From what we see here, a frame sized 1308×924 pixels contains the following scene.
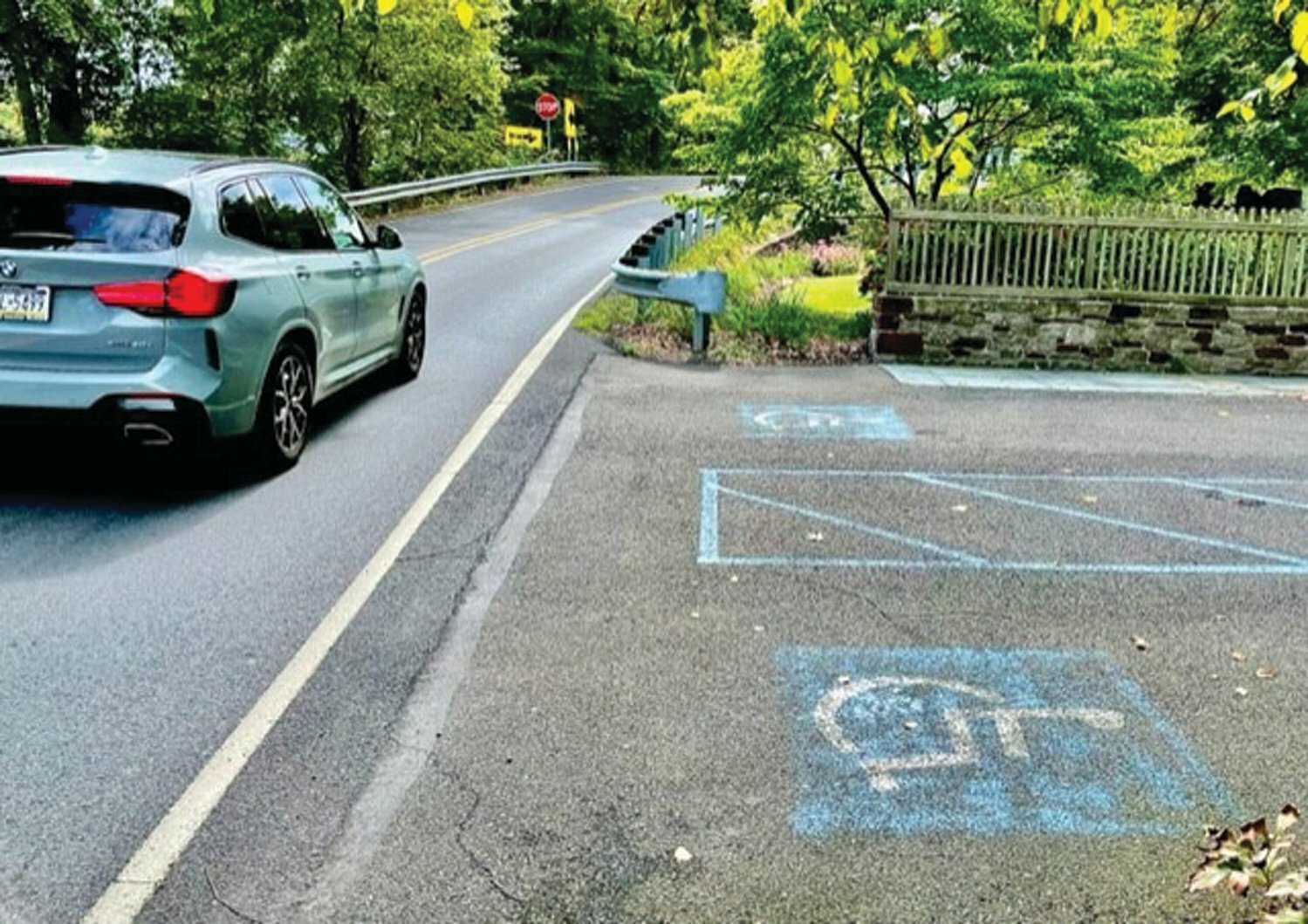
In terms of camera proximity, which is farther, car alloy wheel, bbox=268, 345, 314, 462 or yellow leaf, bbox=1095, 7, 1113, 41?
car alloy wheel, bbox=268, 345, 314, 462

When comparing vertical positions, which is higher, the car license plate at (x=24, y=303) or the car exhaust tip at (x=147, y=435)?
the car license plate at (x=24, y=303)

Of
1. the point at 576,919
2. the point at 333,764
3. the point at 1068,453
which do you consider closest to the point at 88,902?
the point at 333,764

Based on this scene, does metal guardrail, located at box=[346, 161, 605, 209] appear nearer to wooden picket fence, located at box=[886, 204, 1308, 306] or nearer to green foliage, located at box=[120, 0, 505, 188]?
green foliage, located at box=[120, 0, 505, 188]

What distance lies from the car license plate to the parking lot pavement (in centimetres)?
287

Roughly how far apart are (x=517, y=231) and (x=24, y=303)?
1795cm

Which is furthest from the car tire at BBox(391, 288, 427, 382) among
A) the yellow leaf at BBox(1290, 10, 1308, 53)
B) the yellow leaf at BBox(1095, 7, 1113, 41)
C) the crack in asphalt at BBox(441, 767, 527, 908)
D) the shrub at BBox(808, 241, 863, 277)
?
the shrub at BBox(808, 241, 863, 277)

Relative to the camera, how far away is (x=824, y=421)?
9312mm

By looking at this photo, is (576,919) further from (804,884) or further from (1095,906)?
(1095,906)

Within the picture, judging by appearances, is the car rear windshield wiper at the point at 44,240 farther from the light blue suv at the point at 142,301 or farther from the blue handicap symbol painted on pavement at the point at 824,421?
the blue handicap symbol painted on pavement at the point at 824,421

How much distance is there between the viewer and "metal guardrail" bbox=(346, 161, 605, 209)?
79.6ft

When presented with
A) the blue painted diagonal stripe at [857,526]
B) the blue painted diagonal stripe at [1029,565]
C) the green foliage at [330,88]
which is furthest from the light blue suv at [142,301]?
the green foliage at [330,88]

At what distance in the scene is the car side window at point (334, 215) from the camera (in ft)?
27.7

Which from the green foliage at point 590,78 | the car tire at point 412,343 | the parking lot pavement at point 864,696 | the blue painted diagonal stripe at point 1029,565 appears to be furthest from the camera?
the green foliage at point 590,78

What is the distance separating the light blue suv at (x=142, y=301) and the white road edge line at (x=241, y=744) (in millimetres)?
1259
